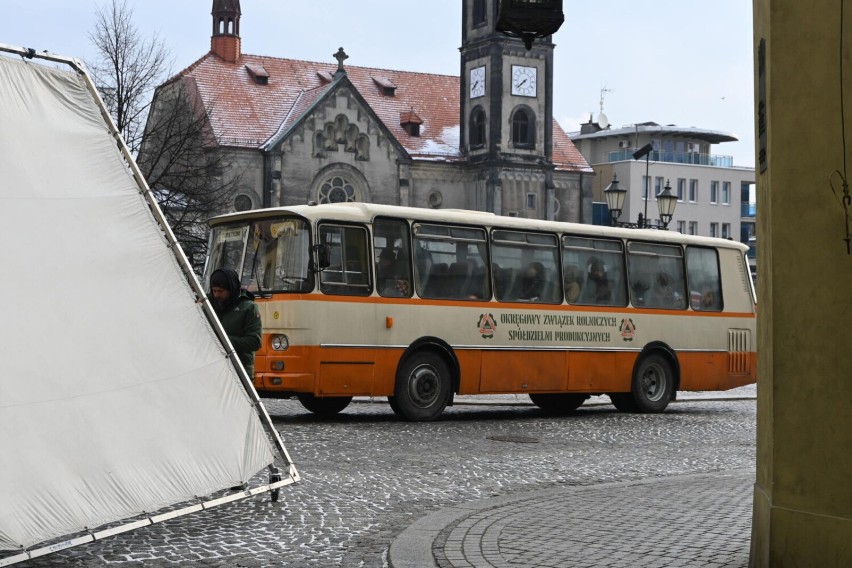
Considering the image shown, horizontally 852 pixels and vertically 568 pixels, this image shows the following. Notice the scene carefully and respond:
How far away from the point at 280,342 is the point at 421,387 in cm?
229

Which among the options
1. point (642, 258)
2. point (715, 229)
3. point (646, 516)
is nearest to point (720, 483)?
point (646, 516)

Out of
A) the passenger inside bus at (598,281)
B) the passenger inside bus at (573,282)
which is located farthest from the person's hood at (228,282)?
the passenger inside bus at (598,281)

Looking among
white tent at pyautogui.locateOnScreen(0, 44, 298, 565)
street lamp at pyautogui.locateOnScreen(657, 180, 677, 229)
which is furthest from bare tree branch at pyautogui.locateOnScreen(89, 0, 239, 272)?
white tent at pyautogui.locateOnScreen(0, 44, 298, 565)

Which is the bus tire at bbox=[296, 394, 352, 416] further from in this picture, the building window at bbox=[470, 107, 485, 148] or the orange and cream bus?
the building window at bbox=[470, 107, 485, 148]

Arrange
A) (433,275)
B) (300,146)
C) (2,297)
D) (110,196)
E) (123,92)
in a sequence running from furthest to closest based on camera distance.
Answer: (300,146) < (123,92) < (433,275) < (110,196) < (2,297)

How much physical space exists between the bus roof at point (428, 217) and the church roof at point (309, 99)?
50.7 metres

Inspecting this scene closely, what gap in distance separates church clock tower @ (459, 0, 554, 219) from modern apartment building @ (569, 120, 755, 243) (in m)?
21.4

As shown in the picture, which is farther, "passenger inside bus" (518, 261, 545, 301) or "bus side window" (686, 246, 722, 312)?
"bus side window" (686, 246, 722, 312)

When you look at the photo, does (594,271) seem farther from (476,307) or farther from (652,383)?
(476,307)

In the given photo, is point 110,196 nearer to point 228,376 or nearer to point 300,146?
point 228,376

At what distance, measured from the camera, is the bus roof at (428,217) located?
18.2 m

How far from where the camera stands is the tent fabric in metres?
7.54

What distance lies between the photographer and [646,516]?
9.73 metres

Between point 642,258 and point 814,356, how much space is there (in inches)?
621
